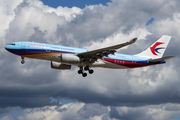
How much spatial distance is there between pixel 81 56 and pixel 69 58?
2.90m

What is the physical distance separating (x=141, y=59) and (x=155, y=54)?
5.46 m

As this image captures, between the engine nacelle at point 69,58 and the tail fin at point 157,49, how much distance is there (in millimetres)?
16649

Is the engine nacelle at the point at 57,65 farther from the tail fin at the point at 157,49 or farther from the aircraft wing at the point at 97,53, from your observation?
the tail fin at the point at 157,49

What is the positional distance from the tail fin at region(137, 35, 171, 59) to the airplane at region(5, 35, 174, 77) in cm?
87

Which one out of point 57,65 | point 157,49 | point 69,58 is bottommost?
point 57,65

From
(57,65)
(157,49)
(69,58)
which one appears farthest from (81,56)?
(157,49)

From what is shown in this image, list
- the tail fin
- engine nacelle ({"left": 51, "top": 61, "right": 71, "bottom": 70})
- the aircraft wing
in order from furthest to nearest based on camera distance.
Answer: the tail fin
engine nacelle ({"left": 51, "top": 61, "right": 71, "bottom": 70})
the aircraft wing

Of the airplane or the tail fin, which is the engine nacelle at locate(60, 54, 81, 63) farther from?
the tail fin

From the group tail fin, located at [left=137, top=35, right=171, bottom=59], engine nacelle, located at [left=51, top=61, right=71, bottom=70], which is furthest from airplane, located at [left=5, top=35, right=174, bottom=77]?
tail fin, located at [left=137, top=35, right=171, bottom=59]

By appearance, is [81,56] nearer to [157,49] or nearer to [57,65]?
[57,65]

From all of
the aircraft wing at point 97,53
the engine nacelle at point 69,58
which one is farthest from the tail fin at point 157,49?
the engine nacelle at point 69,58

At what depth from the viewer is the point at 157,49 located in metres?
64.8

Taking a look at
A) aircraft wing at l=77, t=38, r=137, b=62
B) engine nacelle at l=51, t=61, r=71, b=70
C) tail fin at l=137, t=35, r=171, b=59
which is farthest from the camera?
tail fin at l=137, t=35, r=171, b=59

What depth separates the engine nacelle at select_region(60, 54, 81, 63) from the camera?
51353 millimetres
